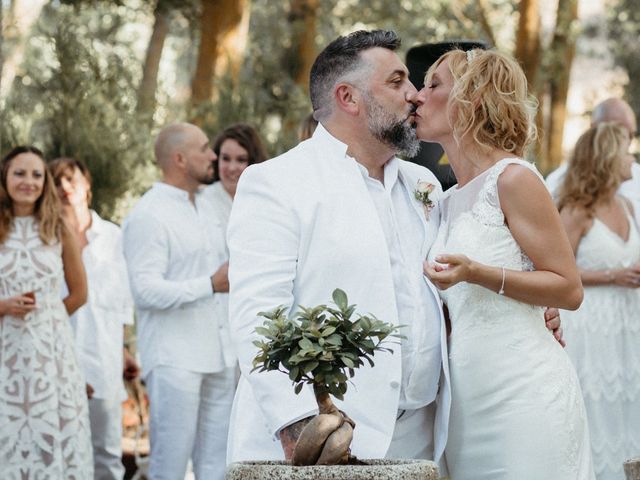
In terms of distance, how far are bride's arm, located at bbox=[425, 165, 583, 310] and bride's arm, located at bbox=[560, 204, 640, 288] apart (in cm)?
365

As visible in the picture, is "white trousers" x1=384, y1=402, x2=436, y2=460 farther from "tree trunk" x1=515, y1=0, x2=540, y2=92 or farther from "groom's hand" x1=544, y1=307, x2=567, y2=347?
"tree trunk" x1=515, y1=0, x2=540, y2=92

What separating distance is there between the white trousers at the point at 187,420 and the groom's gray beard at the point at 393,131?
3752 millimetres

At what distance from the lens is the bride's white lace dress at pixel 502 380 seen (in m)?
4.86

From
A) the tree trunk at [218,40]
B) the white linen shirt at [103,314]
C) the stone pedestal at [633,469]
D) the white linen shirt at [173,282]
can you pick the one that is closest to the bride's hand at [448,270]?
the stone pedestal at [633,469]

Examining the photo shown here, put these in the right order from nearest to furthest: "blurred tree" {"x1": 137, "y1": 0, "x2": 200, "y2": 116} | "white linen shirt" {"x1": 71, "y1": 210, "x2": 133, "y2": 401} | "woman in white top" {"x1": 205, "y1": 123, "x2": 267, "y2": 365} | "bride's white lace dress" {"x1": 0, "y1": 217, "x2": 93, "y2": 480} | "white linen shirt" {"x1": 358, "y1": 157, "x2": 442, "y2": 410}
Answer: "white linen shirt" {"x1": 358, "y1": 157, "x2": 442, "y2": 410}
"bride's white lace dress" {"x1": 0, "y1": 217, "x2": 93, "y2": 480}
"woman in white top" {"x1": 205, "y1": 123, "x2": 267, "y2": 365}
"white linen shirt" {"x1": 71, "y1": 210, "x2": 133, "y2": 401}
"blurred tree" {"x1": 137, "y1": 0, "x2": 200, "y2": 116}

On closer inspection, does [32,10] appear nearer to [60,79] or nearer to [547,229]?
[60,79]

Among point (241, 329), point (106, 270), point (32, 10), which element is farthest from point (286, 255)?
point (32, 10)

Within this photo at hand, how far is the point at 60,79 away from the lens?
12.5 metres

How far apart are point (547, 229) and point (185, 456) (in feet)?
14.7

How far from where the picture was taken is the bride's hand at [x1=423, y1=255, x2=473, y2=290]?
4.49 m

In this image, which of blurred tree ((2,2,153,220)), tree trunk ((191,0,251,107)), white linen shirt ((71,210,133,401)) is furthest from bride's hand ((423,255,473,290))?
tree trunk ((191,0,251,107))

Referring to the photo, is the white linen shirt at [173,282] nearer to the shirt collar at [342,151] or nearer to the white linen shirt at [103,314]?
the white linen shirt at [103,314]

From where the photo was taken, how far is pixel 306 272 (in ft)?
15.8

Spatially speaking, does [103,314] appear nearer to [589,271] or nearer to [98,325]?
[98,325]
